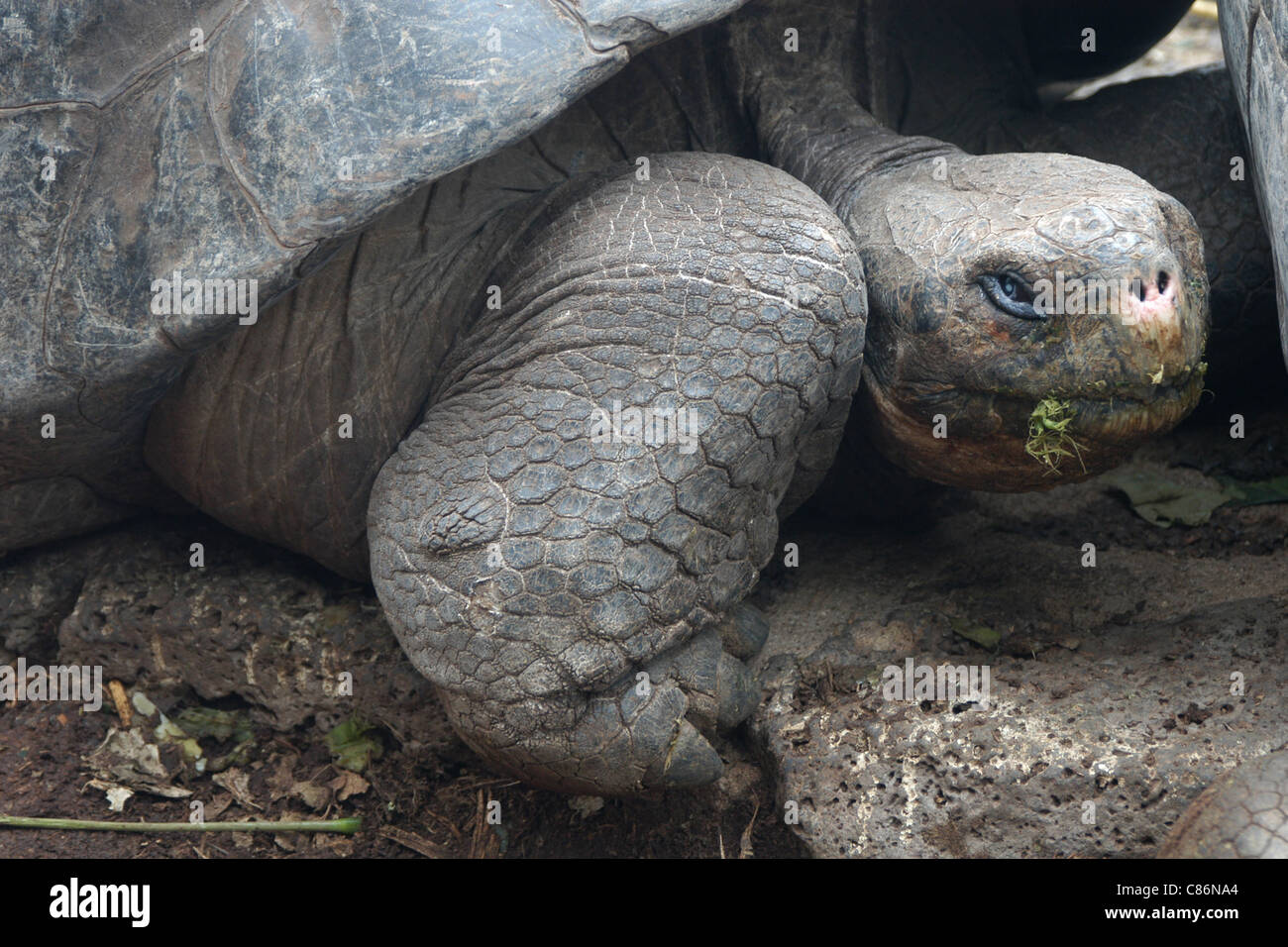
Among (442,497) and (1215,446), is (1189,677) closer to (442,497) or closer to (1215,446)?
(1215,446)

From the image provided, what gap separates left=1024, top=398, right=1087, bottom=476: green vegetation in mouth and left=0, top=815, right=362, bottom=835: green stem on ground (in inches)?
59.8


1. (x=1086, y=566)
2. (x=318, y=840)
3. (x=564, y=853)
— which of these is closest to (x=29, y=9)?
(x=318, y=840)

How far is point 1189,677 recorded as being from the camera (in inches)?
91.1

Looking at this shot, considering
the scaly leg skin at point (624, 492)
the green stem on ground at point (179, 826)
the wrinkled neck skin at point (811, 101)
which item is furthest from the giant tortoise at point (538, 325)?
the green stem on ground at point (179, 826)

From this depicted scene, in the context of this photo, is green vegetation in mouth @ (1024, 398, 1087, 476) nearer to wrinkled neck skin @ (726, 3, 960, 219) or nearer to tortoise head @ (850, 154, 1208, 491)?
tortoise head @ (850, 154, 1208, 491)

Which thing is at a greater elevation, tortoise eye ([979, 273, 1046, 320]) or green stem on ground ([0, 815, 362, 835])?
tortoise eye ([979, 273, 1046, 320])

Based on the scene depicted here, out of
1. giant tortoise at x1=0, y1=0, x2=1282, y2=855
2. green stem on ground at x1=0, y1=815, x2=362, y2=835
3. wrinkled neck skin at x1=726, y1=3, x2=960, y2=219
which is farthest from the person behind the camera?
wrinkled neck skin at x1=726, y1=3, x2=960, y2=219

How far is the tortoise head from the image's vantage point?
218 centimetres

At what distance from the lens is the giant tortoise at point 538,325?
7.06 ft

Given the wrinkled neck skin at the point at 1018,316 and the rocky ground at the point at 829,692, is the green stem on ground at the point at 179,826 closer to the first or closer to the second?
the rocky ground at the point at 829,692

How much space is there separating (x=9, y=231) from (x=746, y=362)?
1.35m

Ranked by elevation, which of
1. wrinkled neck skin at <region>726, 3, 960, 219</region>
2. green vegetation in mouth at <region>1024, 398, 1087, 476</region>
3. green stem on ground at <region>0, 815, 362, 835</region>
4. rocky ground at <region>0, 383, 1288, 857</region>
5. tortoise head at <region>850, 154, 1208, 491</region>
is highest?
wrinkled neck skin at <region>726, 3, 960, 219</region>

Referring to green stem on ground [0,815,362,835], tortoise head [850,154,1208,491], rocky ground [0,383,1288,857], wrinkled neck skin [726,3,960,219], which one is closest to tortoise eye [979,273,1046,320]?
tortoise head [850,154,1208,491]

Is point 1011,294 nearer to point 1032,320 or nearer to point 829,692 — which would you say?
point 1032,320
